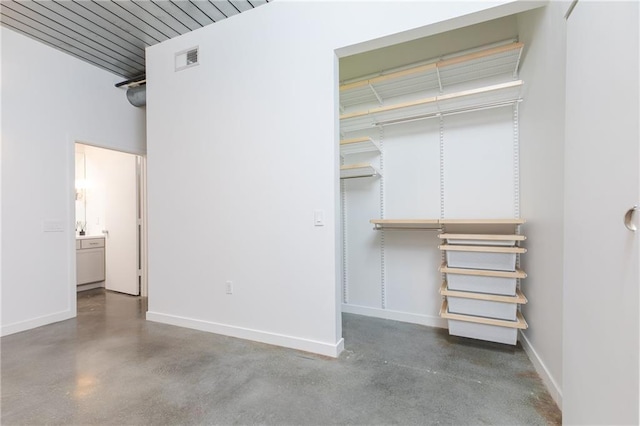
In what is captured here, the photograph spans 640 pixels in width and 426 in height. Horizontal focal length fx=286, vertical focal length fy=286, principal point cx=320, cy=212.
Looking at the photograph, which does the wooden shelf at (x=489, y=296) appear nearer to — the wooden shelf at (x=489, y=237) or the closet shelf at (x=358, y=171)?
the wooden shelf at (x=489, y=237)

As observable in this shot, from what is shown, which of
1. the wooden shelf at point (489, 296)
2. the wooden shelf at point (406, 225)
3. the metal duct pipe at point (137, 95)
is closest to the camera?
the wooden shelf at point (489, 296)

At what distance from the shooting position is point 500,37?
8.58 ft

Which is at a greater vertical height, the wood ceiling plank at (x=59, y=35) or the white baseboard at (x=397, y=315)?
the wood ceiling plank at (x=59, y=35)

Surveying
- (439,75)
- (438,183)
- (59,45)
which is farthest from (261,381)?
(59,45)

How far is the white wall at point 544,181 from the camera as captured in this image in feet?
5.47

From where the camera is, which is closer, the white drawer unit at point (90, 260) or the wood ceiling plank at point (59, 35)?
the wood ceiling plank at point (59, 35)

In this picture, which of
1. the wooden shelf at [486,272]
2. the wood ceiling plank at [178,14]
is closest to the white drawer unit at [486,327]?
the wooden shelf at [486,272]

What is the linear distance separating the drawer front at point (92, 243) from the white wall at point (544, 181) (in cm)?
574

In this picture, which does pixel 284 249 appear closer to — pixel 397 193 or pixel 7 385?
pixel 397 193

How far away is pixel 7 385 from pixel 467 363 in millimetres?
3232

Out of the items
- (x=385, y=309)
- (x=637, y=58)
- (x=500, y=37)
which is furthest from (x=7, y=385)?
(x=500, y=37)

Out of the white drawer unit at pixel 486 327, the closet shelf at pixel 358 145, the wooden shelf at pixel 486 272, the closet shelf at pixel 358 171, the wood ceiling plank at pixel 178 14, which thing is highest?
the wood ceiling plank at pixel 178 14

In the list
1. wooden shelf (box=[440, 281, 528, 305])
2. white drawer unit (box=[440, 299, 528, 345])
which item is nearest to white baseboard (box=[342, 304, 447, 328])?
white drawer unit (box=[440, 299, 528, 345])

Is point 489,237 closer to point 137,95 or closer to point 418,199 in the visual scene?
point 418,199
